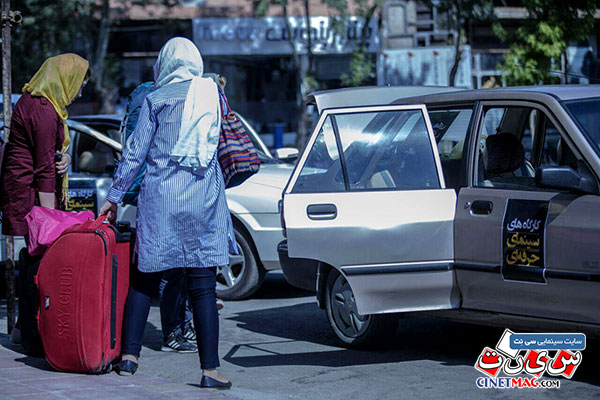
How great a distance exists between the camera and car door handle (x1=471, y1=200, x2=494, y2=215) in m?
5.44

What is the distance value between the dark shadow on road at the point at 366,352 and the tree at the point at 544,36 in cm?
1323

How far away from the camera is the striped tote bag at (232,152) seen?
529cm

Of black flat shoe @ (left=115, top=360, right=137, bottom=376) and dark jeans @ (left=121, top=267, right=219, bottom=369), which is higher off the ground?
dark jeans @ (left=121, top=267, right=219, bottom=369)

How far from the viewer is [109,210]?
536cm

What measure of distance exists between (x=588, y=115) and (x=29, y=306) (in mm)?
3528

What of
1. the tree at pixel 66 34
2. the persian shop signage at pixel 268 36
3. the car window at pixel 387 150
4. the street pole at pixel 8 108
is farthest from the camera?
the persian shop signage at pixel 268 36

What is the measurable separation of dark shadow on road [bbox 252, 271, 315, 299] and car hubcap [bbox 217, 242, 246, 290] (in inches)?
14.0

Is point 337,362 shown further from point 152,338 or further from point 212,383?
point 152,338

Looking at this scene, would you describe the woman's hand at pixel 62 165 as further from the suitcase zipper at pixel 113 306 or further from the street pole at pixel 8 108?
the suitcase zipper at pixel 113 306

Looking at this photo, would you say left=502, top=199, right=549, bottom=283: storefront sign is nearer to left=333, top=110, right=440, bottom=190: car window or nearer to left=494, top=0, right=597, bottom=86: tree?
left=333, top=110, right=440, bottom=190: car window

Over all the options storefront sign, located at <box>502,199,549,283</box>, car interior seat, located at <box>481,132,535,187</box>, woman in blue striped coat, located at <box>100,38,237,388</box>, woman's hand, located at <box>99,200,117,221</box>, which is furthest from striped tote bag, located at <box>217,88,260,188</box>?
car interior seat, located at <box>481,132,535,187</box>

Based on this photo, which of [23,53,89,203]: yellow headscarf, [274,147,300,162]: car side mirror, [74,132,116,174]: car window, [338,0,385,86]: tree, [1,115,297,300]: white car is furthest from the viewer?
[338,0,385,86]: tree

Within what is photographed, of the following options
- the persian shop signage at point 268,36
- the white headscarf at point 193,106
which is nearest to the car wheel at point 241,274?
the white headscarf at point 193,106

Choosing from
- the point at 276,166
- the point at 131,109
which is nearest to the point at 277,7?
the point at 276,166
